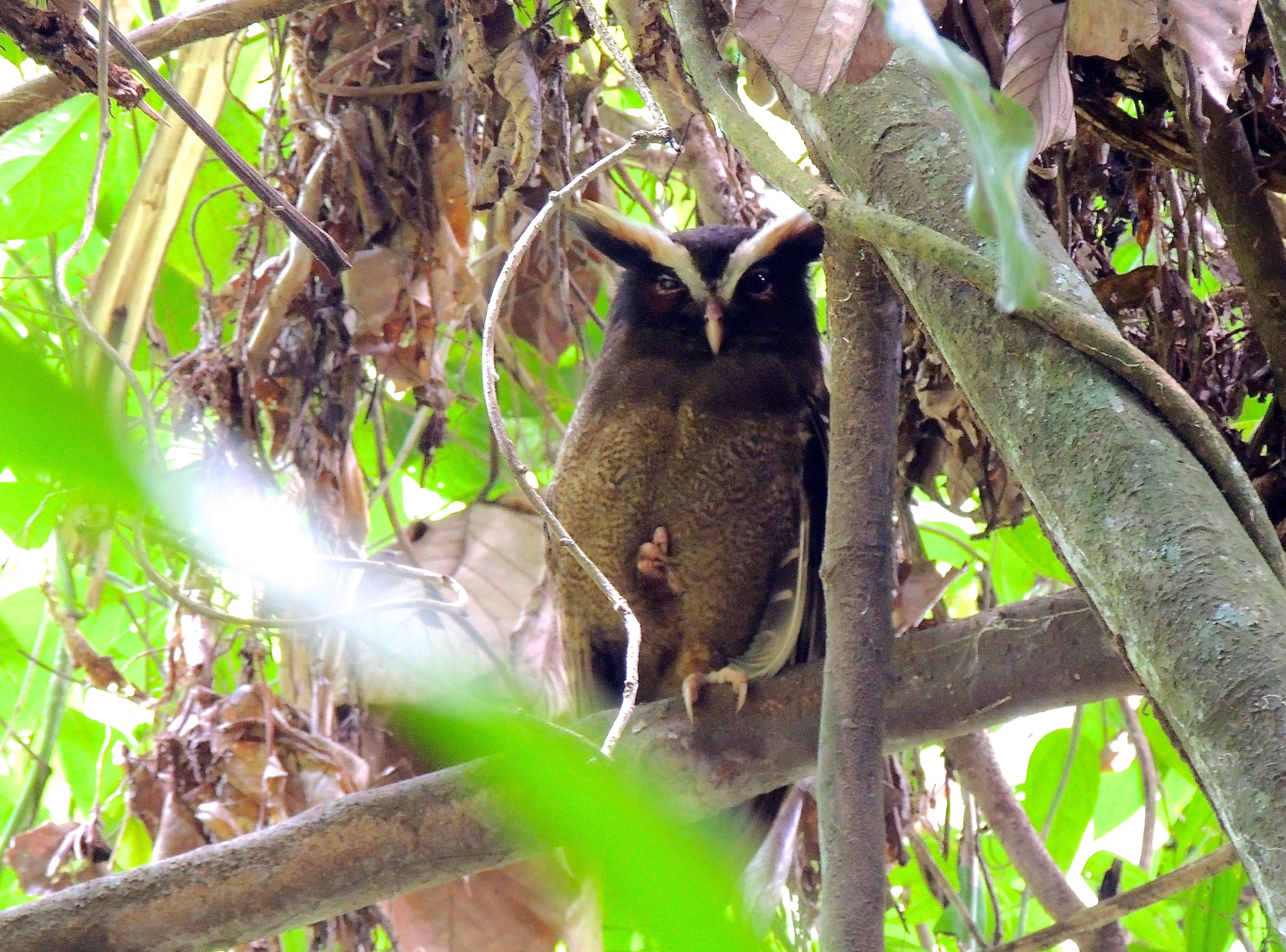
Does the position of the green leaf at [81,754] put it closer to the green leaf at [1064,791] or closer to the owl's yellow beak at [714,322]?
the owl's yellow beak at [714,322]

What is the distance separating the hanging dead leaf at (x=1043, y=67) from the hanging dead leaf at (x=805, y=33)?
0.35m

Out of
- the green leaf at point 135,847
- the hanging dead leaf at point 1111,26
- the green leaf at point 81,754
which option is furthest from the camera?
the green leaf at point 81,754

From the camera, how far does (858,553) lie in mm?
1490

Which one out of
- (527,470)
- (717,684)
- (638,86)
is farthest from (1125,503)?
(717,684)

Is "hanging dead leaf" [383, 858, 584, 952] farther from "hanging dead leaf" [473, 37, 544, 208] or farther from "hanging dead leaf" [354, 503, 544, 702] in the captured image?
"hanging dead leaf" [473, 37, 544, 208]

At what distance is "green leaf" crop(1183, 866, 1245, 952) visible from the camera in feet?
6.86

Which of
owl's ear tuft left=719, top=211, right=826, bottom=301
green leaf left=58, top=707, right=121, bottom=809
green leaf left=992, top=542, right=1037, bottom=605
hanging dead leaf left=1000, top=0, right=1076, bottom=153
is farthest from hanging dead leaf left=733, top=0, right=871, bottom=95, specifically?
green leaf left=58, top=707, right=121, bottom=809

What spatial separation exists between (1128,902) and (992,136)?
5.32ft

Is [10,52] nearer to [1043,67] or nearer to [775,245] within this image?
[775,245]

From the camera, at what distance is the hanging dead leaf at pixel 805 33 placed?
893 millimetres

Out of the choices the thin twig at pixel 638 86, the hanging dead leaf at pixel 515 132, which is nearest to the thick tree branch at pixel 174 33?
the hanging dead leaf at pixel 515 132

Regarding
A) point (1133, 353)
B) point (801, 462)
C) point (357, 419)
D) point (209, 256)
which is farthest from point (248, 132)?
point (1133, 353)

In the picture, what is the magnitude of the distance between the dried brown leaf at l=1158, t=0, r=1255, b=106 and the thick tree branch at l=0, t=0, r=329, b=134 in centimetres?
121

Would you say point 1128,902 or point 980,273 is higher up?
point 980,273
